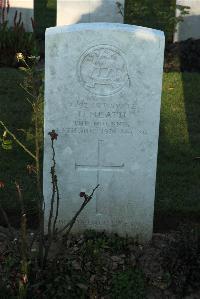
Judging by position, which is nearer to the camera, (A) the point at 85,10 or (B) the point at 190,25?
(A) the point at 85,10

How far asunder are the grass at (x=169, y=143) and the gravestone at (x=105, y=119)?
0.38 metres

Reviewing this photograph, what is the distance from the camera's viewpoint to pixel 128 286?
424 centimetres

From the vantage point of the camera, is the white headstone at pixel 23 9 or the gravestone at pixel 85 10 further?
the white headstone at pixel 23 9

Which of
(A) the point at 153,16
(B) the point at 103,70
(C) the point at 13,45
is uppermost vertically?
(A) the point at 153,16

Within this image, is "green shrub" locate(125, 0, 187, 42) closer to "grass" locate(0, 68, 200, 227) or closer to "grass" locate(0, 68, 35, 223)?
"grass" locate(0, 68, 200, 227)

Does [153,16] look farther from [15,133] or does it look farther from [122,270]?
[122,270]

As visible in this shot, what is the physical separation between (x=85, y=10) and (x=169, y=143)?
Answer: 4.00 meters

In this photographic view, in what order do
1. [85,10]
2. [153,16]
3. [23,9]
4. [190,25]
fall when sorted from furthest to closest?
[153,16] → [190,25] → [23,9] → [85,10]

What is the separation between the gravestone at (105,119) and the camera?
438 centimetres

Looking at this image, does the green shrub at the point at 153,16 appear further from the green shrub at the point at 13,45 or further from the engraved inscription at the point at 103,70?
the engraved inscription at the point at 103,70

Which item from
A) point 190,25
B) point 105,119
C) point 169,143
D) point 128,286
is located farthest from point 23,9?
point 128,286

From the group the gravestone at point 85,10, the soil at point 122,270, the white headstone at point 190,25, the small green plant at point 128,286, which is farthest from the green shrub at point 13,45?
the small green plant at point 128,286

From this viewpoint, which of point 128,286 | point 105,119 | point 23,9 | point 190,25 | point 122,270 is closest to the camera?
point 128,286

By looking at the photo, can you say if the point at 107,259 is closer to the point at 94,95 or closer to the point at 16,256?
the point at 16,256
